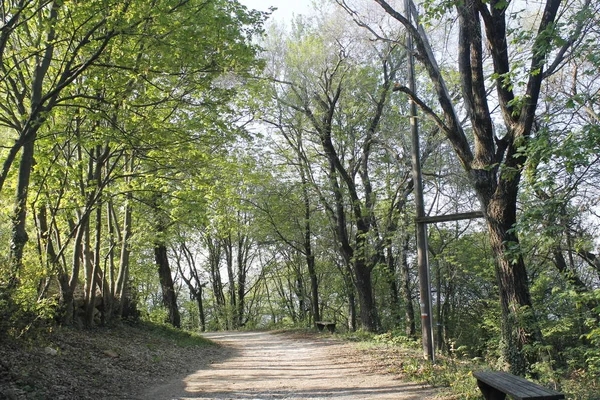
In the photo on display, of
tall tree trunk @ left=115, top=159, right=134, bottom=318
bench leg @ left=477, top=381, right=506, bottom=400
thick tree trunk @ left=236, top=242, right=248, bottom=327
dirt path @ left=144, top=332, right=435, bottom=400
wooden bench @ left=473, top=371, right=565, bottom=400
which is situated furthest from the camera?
thick tree trunk @ left=236, top=242, right=248, bottom=327

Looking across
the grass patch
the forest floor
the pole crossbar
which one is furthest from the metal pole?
the grass patch

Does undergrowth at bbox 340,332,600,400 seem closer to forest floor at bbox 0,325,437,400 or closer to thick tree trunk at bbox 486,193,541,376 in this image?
forest floor at bbox 0,325,437,400

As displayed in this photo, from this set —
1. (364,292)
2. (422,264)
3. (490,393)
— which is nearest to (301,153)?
(364,292)

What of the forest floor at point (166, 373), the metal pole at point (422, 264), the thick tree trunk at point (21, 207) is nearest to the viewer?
the forest floor at point (166, 373)

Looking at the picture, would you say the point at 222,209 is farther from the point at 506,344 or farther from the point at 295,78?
the point at 506,344

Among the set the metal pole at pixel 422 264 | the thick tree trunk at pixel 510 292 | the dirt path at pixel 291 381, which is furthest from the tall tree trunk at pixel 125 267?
the thick tree trunk at pixel 510 292

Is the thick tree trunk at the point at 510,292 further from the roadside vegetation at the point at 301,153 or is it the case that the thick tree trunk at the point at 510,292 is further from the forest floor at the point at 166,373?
the forest floor at the point at 166,373

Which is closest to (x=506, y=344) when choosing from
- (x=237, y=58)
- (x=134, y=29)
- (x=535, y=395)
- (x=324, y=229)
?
(x=535, y=395)

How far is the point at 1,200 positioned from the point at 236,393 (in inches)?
283

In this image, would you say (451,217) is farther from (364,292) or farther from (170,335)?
(170,335)

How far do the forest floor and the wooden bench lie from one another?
1.41m

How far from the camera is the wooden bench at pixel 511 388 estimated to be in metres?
4.53

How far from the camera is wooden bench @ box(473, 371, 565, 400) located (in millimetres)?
4527

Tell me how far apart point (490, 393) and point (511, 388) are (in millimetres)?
989
